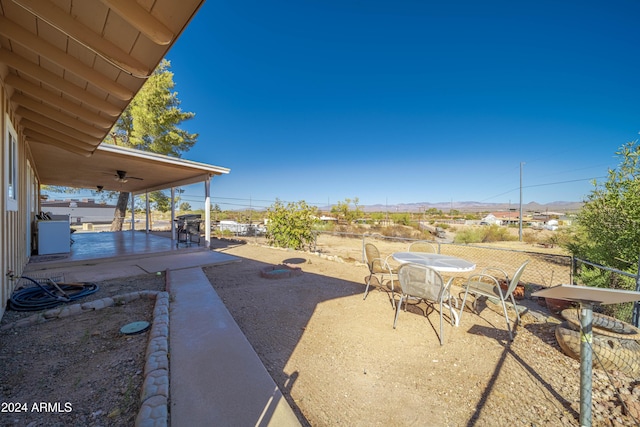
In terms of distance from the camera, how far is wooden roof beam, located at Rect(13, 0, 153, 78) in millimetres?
1503

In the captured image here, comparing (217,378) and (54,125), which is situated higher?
(54,125)

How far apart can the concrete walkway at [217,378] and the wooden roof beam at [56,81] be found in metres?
2.50

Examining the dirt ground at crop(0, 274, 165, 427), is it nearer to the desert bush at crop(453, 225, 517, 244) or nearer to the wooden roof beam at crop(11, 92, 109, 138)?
the wooden roof beam at crop(11, 92, 109, 138)

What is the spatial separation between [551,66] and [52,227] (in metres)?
18.7

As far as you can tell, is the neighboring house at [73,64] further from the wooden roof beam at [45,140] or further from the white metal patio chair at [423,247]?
the white metal patio chair at [423,247]

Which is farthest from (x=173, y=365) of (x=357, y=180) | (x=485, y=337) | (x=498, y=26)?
(x=357, y=180)

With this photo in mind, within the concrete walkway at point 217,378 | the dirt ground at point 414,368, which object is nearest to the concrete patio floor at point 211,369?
the concrete walkway at point 217,378

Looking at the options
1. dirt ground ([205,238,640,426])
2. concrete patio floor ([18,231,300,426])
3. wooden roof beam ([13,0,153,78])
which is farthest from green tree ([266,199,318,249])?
wooden roof beam ([13,0,153,78])

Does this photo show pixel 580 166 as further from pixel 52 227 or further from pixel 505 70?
pixel 52 227

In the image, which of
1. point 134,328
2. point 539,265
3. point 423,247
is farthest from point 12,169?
point 539,265

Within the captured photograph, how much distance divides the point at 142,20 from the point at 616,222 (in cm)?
653

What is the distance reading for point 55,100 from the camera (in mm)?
2848

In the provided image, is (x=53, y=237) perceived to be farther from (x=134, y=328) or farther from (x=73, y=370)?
(x=73, y=370)

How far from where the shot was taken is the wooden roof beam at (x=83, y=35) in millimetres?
1503
